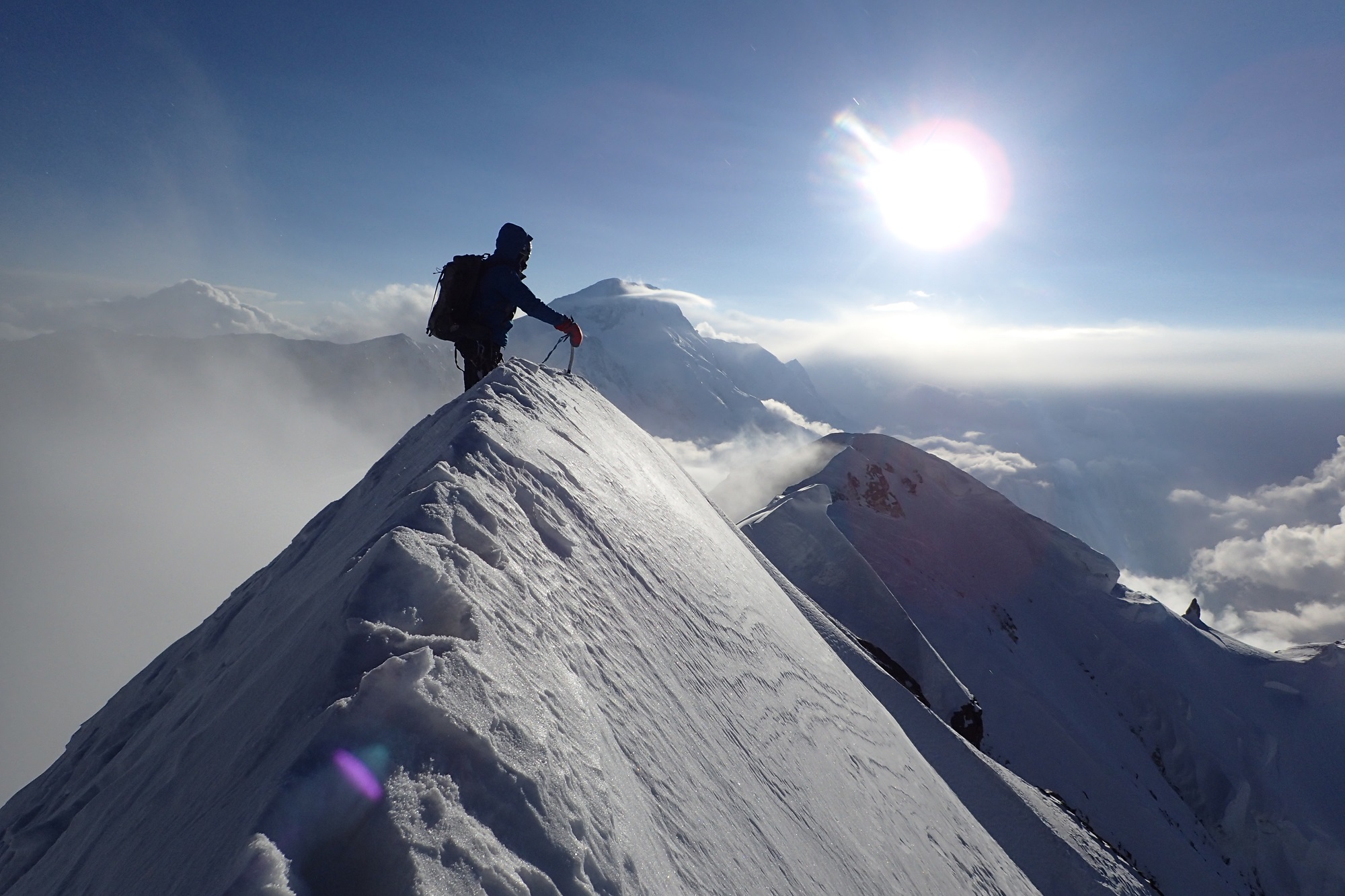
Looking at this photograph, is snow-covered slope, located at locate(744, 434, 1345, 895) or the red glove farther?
snow-covered slope, located at locate(744, 434, 1345, 895)

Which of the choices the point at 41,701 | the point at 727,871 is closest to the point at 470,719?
the point at 727,871

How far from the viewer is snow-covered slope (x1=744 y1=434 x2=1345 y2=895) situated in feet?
136

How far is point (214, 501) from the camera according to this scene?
139625mm

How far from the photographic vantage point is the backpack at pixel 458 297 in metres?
9.12

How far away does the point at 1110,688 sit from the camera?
53000 mm

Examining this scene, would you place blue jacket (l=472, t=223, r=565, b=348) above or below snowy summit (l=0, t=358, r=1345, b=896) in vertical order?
above

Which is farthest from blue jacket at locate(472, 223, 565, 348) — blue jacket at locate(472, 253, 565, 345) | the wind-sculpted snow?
the wind-sculpted snow

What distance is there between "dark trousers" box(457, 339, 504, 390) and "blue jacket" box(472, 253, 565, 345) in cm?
16

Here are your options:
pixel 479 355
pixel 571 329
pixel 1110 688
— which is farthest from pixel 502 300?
pixel 1110 688

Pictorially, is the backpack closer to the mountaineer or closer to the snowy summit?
the mountaineer

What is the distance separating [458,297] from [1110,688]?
64.1m

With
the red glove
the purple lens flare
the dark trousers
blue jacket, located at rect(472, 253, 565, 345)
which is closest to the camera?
the purple lens flare

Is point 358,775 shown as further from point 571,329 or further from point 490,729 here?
point 571,329

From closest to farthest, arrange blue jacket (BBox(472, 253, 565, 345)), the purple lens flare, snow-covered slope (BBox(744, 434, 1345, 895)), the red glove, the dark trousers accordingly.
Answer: the purple lens flare, blue jacket (BBox(472, 253, 565, 345)), the red glove, the dark trousers, snow-covered slope (BBox(744, 434, 1345, 895))
